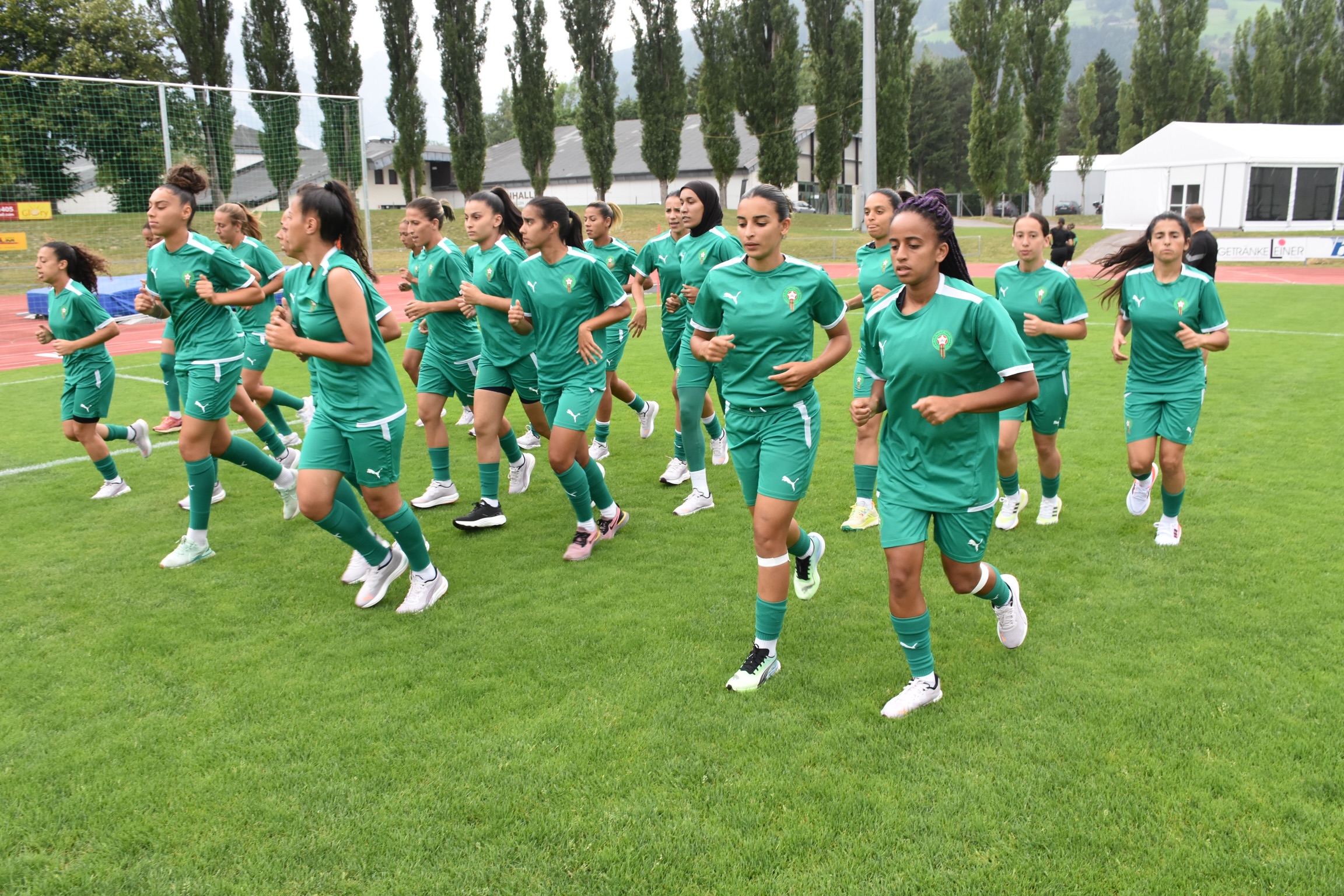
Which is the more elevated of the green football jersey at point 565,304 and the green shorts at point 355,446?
the green football jersey at point 565,304

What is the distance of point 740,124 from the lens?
184 ft

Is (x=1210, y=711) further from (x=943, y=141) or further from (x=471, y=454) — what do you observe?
(x=943, y=141)

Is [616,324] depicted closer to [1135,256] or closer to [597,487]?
[597,487]

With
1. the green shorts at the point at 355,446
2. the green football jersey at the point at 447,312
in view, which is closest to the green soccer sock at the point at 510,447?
the green football jersey at the point at 447,312

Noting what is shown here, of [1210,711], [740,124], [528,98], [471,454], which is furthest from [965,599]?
[740,124]

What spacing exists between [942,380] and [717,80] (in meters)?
38.0

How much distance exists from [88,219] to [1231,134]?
142 ft

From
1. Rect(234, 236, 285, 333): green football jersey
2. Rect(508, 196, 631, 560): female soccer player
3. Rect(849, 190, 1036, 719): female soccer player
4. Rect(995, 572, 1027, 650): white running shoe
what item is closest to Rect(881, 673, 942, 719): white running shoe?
Rect(849, 190, 1036, 719): female soccer player

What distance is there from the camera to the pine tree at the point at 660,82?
124ft

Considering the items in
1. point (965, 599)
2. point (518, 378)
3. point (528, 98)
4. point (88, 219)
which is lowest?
point (965, 599)

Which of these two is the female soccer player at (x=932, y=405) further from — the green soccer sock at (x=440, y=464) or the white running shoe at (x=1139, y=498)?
the green soccer sock at (x=440, y=464)

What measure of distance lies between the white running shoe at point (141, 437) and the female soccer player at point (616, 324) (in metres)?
4.08

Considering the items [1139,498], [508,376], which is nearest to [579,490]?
[508,376]

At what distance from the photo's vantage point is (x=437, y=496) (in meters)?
7.21
